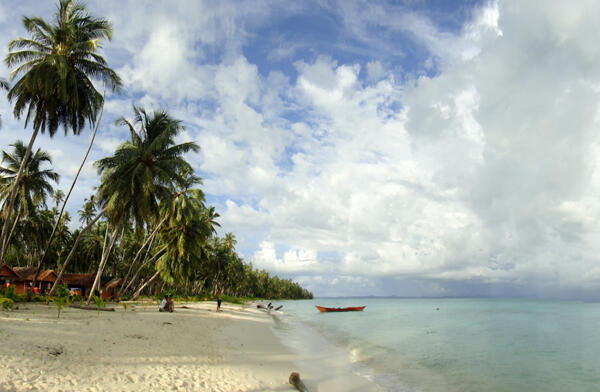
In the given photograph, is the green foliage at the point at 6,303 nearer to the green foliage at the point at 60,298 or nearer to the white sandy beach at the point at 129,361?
the green foliage at the point at 60,298

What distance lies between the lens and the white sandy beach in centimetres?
660

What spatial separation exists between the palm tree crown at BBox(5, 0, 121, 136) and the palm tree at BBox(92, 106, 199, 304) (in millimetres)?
3357

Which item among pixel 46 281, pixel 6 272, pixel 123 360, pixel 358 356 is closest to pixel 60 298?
pixel 123 360

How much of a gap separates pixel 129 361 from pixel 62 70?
1498 centimetres

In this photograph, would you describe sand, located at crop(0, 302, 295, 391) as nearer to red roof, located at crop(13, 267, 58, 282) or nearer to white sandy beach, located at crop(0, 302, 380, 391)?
white sandy beach, located at crop(0, 302, 380, 391)

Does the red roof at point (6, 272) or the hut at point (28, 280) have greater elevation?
the red roof at point (6, 272)

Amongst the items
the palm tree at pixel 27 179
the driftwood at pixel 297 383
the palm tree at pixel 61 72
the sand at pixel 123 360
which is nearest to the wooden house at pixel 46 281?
the palm tree at pixel 27 179

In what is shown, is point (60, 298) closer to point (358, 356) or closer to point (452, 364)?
point (358, 356)

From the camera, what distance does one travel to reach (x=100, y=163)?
22766 millimetres

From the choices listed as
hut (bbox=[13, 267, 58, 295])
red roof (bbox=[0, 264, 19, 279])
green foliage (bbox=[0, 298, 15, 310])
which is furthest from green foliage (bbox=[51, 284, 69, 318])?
hut (bbox=[13, 267, 58, 295])

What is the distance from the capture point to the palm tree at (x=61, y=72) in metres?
17.3

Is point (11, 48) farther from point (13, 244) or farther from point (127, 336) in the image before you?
point (13, 244)

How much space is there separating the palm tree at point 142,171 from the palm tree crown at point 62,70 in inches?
132

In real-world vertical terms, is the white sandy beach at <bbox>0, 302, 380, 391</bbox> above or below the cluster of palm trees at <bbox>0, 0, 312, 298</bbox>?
below
